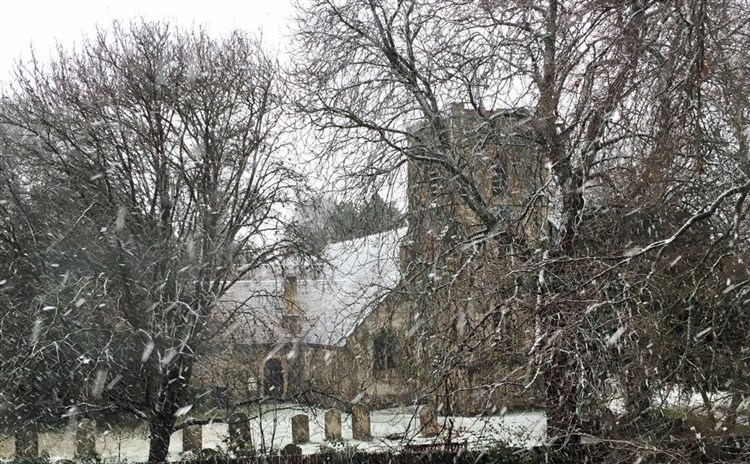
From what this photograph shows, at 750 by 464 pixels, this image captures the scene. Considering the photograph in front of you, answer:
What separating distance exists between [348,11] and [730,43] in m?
8.81

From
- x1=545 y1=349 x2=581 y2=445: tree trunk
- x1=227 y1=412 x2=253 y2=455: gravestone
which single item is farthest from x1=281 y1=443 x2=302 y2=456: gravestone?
x1=545 y1=349 x2=581 y2=445: tree trunk

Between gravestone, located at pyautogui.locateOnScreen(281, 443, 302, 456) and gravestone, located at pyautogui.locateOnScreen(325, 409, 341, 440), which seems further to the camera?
gravestone, located at pyautogui.locateOnScreen(325, 409, 341, 440)

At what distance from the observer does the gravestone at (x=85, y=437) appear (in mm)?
17767

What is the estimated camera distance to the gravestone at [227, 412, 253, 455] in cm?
1480

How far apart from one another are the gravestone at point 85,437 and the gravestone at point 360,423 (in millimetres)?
5930

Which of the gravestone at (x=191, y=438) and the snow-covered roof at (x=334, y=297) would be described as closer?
the snow-covered roof at (x=334, y=297)

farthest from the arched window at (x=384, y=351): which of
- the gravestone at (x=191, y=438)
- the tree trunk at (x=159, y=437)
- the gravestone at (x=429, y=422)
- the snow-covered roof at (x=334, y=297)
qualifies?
the gravestone at (x=191, y=438)

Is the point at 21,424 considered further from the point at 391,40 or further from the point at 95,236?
the point at 391,40

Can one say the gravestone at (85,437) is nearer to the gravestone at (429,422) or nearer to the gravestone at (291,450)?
the gravestone at (291,450)

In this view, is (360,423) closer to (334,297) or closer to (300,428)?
(300,428)

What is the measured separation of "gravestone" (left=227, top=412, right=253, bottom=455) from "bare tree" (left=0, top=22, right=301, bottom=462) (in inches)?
45.6

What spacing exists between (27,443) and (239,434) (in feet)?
21.0

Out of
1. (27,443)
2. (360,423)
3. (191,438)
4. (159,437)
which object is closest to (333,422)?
(360,423)

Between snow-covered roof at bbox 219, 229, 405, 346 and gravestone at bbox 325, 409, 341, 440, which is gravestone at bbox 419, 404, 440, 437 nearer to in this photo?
snow-covered roof at bbox 219, 229, 405, 346
